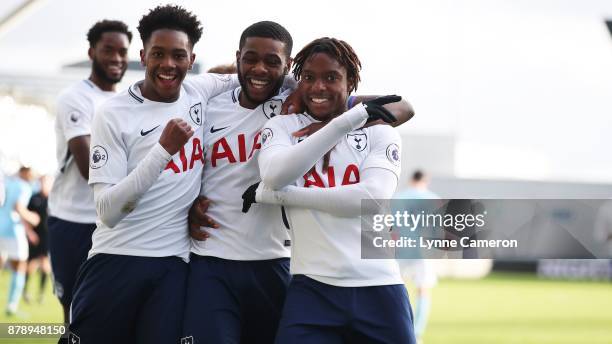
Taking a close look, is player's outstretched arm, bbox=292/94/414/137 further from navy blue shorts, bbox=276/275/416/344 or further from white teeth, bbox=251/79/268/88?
navy blue shorts, bbox=276/275/416/344

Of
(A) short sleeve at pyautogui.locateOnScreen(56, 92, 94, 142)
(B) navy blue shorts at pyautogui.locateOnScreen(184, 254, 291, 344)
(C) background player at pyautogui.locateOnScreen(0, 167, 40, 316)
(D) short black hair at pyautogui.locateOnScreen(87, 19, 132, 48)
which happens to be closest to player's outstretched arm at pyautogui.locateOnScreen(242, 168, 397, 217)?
(B) navy blue shorts at pyautogui.locateOnScreen(184, 254, 291, 344)

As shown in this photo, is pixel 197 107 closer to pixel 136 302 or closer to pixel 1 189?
pixel 136 302

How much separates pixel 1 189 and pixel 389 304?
2.46 metres

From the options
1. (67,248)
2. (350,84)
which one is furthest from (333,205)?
(67,248)

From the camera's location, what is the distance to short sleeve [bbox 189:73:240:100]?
4490 mm

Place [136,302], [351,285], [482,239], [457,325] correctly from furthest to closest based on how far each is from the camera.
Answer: [457,325] → [482,239] → [136,302] → [351,285]

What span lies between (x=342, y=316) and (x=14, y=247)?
10506mm

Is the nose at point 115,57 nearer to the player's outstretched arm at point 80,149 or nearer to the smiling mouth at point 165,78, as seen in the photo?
the player's outstretched arm at point 80,149

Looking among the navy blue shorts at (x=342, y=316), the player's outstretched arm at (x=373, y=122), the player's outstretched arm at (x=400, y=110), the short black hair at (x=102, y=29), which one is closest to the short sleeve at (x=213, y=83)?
the player's outstretched arm at (x=373, y=122)

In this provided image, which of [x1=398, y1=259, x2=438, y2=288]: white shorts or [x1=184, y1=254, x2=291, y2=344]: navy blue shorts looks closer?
[x1=184, y1=254, x2=291, y2=344]: navy blue shorts

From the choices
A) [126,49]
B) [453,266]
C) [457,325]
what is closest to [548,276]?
[453,266]

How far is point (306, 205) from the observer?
12.2 feet

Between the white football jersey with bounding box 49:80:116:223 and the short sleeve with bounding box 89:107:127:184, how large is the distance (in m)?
1.69

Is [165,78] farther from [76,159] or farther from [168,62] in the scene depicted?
[76,159]
